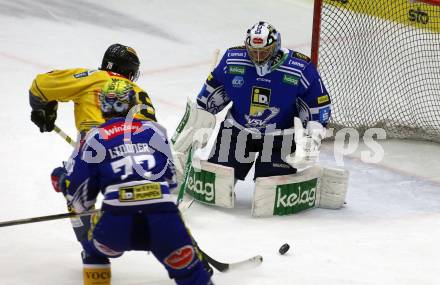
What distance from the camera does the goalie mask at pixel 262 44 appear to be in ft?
15.5

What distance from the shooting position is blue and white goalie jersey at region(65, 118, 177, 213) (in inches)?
126

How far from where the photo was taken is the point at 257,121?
495 centimetres

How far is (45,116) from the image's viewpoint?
4.34m

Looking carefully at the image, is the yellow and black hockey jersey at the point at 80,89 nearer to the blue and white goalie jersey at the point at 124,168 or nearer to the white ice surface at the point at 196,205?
the white ice surface at the point at 196,205

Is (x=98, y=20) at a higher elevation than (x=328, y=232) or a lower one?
higher

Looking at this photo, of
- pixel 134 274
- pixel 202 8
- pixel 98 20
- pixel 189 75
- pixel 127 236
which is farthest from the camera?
pixel 202 8

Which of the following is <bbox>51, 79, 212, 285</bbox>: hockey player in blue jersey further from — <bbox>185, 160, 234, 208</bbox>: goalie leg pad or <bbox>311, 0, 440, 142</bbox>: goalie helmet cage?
<bbox>311, 0, 440, 142</bbox>: goalie helmet cage

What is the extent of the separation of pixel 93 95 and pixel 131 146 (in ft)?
3.10

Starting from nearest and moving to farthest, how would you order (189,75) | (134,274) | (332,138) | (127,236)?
(127,236)
(134,274)
(332,138)
(189,75)

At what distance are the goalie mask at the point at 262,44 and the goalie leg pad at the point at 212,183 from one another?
576 mm

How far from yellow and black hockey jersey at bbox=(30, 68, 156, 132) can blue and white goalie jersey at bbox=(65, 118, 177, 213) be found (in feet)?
2.59

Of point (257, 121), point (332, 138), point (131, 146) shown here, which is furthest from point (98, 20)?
point (131, 146)

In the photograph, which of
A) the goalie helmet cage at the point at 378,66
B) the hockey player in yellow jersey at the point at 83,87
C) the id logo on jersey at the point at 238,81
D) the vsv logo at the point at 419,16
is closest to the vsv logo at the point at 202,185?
the id logo on jersey at the point at 238,81

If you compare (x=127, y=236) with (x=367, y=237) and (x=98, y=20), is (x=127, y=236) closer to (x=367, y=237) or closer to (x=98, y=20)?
(x=367, y=237)
